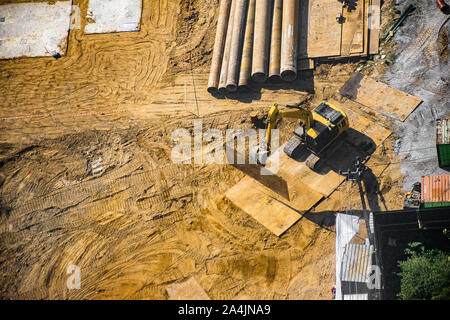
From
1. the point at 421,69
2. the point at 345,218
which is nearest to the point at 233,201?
the point at 345,218

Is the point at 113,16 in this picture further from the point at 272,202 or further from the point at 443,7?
the point at 443,7

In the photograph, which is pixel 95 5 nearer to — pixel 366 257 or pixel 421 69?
pixel 421 69

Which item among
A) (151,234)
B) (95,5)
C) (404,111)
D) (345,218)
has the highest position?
(95,5)

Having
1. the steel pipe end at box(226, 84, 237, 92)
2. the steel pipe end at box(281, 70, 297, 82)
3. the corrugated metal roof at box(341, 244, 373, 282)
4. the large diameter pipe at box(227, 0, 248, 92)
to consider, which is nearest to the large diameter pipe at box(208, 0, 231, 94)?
the steel pipe end at box(226, 84, 237, 92)

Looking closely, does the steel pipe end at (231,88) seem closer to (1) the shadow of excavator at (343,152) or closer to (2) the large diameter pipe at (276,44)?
(2) the large diameter pipe at (276,44)

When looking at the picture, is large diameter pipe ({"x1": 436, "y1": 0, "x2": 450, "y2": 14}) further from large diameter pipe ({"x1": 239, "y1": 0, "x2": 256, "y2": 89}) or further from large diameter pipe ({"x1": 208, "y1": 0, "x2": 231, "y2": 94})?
large diameter pipe ({"x1": 208, "y1": 0, "x2": 231, "y2": 94})

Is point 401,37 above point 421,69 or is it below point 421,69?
above
